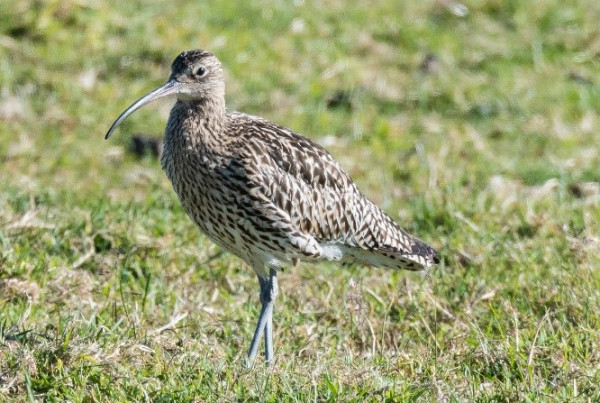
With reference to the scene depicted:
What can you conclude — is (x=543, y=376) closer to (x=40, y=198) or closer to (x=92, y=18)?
(x=40, y=198)

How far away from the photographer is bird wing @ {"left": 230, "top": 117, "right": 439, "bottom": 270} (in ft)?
20.5

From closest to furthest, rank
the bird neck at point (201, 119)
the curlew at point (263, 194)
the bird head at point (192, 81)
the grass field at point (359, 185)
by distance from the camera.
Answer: the grass field at point (359, 185) < the curlew at point (263, 194) < the bird neck at point (201, 119) < the bird head at point (192, 81)

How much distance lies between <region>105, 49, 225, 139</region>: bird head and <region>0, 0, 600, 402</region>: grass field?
3.29 ft

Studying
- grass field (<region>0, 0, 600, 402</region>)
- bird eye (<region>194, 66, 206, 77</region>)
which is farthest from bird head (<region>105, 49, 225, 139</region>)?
grass field (<region>0, 0, 600, 402</region>)

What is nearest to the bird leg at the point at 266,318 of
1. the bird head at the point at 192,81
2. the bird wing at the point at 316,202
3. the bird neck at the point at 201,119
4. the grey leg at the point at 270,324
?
the grey leg at the point at 270,324

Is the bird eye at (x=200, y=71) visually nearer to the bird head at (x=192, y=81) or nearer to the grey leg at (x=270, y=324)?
the bird head at (x=192, y=81)

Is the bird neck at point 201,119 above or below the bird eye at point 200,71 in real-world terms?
below

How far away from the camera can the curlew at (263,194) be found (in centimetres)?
618

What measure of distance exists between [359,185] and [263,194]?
291 centimetres

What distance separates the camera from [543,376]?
17.4ft

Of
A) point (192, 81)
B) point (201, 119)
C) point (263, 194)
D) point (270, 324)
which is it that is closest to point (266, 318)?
point (270, 324)

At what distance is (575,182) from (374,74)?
271 cm

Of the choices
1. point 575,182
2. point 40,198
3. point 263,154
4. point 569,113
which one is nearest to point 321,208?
point 263,154

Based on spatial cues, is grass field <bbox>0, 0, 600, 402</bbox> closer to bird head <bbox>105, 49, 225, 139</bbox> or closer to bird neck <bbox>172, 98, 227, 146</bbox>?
bird neck <bbox>172, 98, 227, 146</bbox>
